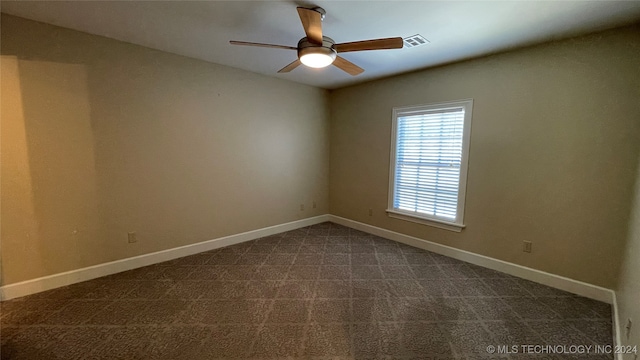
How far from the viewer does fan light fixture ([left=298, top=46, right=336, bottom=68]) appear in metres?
2.17

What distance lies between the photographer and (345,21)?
222cm

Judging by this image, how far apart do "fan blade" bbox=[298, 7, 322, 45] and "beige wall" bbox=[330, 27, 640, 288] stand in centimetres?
209

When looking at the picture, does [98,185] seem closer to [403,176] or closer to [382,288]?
[382,288]

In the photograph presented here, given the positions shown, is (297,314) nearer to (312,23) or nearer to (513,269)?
(312,23)

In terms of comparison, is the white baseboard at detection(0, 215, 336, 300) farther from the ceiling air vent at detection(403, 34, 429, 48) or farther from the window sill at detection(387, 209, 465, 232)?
the ceiling air vent at detection(403, 34, 429, 48)

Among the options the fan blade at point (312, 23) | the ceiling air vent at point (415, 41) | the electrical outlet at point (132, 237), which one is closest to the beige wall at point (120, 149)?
the electrical outlet at point (132, 237)

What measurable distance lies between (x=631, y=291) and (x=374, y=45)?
254 cm

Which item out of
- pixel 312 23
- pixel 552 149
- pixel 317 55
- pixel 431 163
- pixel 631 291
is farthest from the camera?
pixel 431 163

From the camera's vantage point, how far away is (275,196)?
424 cm

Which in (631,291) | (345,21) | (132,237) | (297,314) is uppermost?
(345,21)

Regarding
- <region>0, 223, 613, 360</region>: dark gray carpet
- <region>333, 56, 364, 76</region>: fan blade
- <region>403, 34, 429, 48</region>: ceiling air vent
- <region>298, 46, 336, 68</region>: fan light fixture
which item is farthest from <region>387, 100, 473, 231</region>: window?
<region>298, 46, 336, 68</region>: fan light fixture

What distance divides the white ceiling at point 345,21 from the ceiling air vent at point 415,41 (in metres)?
0.07

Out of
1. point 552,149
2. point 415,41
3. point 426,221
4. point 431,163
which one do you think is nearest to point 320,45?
point 415,41

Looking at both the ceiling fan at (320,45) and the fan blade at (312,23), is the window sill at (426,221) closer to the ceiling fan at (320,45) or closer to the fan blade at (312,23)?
the ceiling fan at (320,45)
